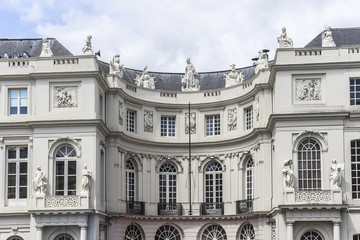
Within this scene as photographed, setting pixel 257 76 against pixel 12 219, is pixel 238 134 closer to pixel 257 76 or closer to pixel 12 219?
pixel 257 76

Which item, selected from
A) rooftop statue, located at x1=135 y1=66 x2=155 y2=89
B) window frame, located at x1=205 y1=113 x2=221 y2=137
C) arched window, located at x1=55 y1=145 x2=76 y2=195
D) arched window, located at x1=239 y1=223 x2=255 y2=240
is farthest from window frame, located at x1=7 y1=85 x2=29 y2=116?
arched window, located at x1=239 y1=223 x2=255 y2=240

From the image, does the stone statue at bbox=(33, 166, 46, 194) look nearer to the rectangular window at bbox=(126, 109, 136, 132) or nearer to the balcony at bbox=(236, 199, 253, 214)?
the rectangular window at bbox=(126, 109, 136, 132)

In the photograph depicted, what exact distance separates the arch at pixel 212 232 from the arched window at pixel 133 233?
4154 mm

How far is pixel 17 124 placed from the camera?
4641 centimetres

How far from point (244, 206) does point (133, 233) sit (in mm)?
7610

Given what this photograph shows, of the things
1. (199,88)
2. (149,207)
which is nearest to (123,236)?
(149,207)

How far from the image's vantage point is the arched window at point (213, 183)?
53344mm

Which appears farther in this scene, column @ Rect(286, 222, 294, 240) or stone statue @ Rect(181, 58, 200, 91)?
stone statue @ Rect(181, 58, 200, 91)

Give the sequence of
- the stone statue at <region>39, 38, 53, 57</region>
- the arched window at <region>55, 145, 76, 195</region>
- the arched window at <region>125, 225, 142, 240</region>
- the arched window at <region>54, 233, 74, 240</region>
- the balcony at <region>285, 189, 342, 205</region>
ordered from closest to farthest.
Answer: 1. the balcony at <region>285, 189, 342, 205</region>
2. the arched window at <region>54, 233, 74, 240</region>
3. the arched window at <region>55, 145, 76, 195</region>
4. the stone statue at <region>39, 38, 53, 57</region>
5. the arched window at <region>125, 225, 142, 240</region>

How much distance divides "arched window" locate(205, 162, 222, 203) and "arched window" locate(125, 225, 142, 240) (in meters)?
5.31

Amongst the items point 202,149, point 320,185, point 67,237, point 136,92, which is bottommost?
point 67,237

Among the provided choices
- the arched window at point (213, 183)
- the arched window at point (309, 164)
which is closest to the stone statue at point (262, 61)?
the arched window at point (213, 183)

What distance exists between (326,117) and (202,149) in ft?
39.7

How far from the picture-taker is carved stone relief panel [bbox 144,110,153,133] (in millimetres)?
53375
